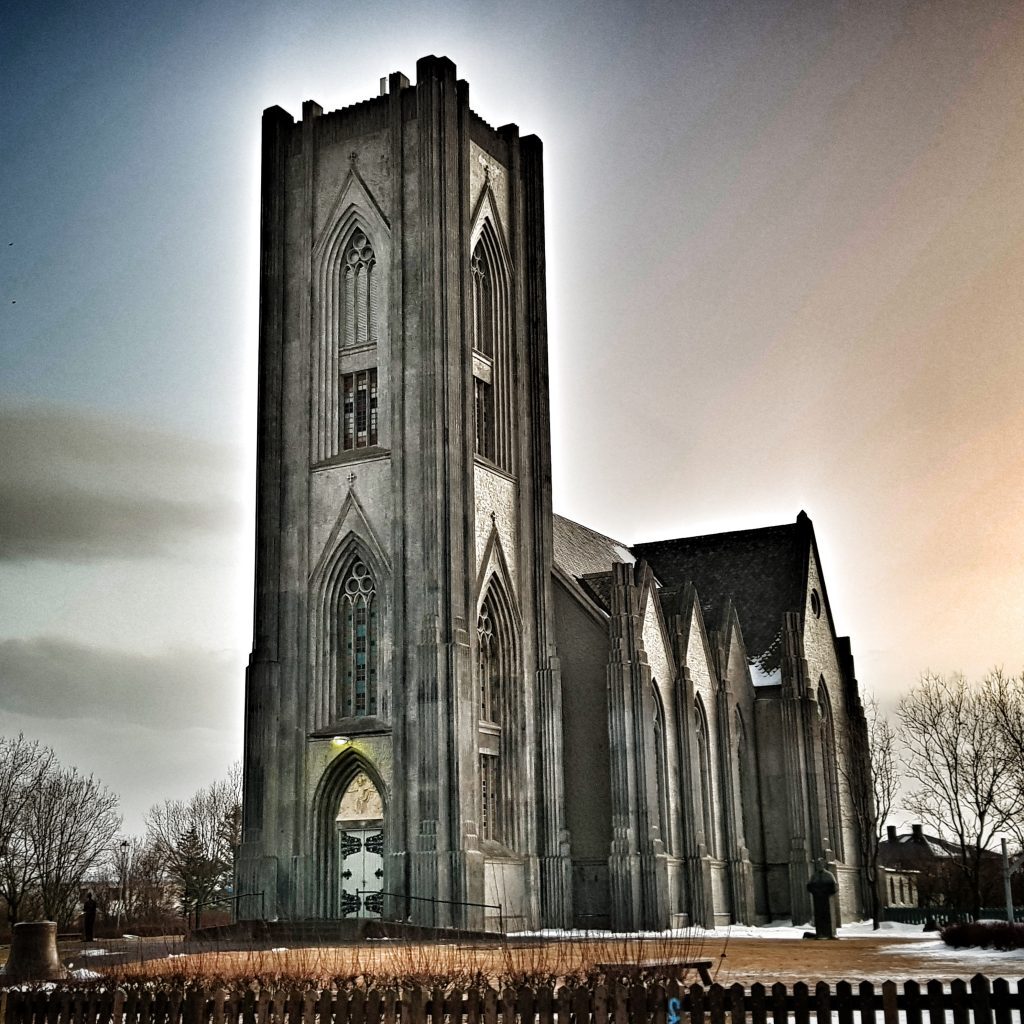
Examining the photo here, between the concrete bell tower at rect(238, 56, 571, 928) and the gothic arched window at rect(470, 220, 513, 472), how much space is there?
0.25ft

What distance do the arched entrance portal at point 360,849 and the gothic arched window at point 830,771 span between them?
73.7ft

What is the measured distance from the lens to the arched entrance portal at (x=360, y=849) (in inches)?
1690

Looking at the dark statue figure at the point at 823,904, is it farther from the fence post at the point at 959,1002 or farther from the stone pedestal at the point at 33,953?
the fence post at the point at 959,1002

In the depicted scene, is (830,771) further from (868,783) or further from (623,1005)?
(623,1005)

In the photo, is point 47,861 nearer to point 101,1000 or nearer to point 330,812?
point 330,812

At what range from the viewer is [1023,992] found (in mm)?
14352

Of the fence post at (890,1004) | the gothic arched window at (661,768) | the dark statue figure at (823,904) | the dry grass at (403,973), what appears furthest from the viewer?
the gothic arched window at (661,768)

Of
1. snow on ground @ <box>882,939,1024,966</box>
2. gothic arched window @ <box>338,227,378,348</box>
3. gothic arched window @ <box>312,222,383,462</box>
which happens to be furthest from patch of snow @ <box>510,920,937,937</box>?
gothic arched window @ <box>338,227,378,348</box>

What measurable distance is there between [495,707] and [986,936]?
66.0 feet

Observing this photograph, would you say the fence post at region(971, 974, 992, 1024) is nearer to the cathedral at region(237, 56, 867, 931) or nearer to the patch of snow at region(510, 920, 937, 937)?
the cathedral at region(237, 56, 867, 931)

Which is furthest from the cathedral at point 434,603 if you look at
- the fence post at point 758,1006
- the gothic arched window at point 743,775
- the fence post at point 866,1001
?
the fence post at point 866,1001

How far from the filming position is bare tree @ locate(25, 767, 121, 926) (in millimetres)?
64812

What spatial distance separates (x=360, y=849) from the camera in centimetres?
4356

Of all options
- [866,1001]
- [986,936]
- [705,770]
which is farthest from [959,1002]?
[705,770]
